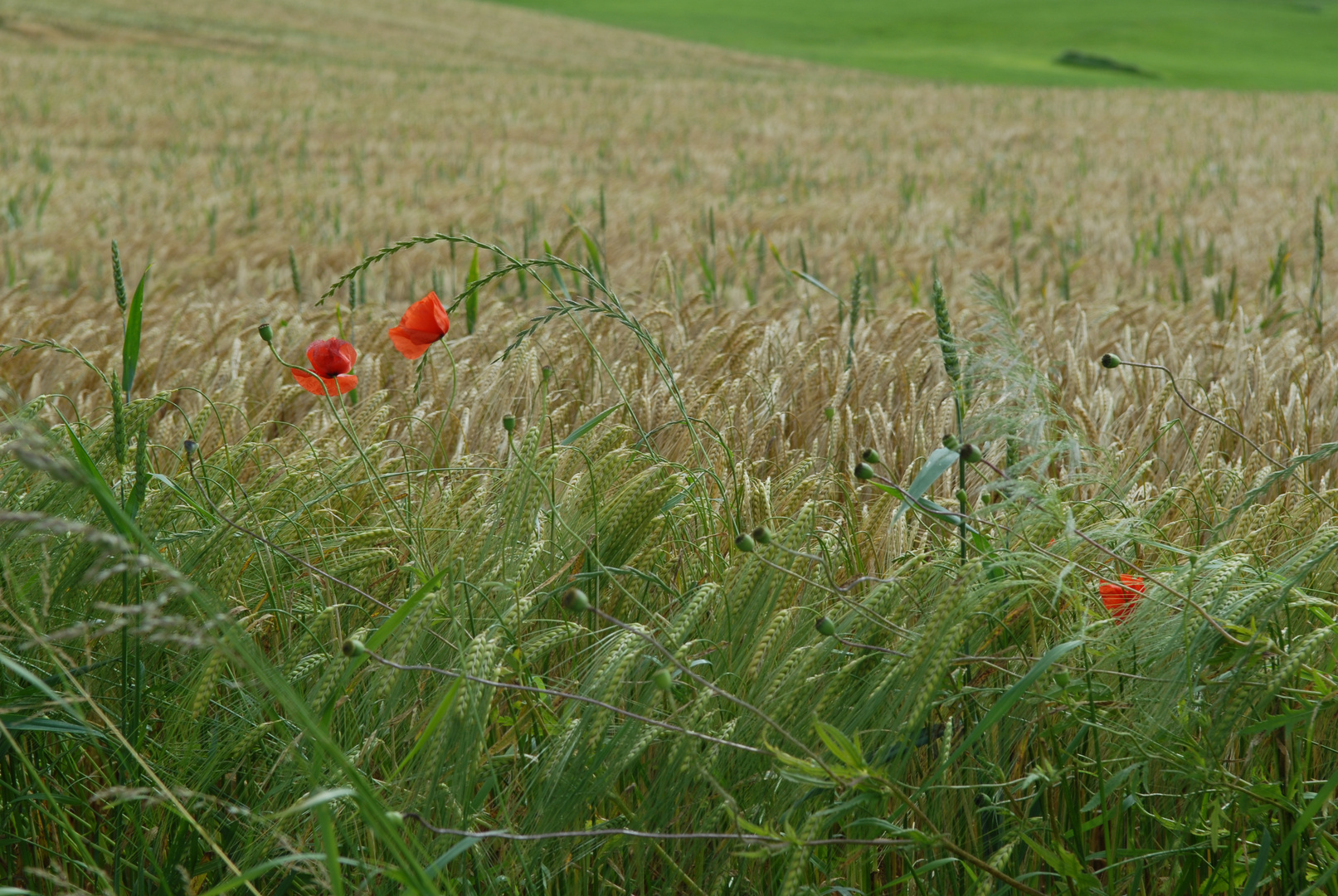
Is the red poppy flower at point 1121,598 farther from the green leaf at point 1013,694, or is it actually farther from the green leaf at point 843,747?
the green leaf at point 843,747

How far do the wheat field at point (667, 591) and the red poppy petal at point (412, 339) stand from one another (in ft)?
0.42

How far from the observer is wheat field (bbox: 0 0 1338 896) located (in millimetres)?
837

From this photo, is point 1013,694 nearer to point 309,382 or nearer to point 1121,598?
point 1121,598

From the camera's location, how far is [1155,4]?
41719 millimetres

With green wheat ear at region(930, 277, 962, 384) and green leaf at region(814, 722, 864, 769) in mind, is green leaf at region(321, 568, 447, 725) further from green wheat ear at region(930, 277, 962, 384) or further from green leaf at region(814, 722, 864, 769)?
green wheat ear at region(930, 277, 962, 384)

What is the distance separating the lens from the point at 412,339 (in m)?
1.42

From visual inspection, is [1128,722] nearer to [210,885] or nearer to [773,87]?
[210,885]

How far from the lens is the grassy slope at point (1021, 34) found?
1121 inches

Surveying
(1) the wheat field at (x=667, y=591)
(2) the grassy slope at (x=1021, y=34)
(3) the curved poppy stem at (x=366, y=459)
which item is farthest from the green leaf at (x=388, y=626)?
(2) the grassy slope at (x=1021, y=34)

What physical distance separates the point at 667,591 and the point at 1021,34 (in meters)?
38.5

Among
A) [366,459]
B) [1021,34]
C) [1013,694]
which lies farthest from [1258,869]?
[1021,34]

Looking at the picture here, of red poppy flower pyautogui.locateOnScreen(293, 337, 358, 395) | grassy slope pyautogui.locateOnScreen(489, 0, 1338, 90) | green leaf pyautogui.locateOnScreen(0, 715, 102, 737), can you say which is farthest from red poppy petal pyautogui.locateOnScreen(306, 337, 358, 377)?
grassy slope pyautogui.locateOnScreen(489, 0, 1338, 90)

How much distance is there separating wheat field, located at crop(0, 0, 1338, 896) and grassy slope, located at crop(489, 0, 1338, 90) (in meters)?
26.0

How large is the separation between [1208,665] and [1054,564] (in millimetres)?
152
